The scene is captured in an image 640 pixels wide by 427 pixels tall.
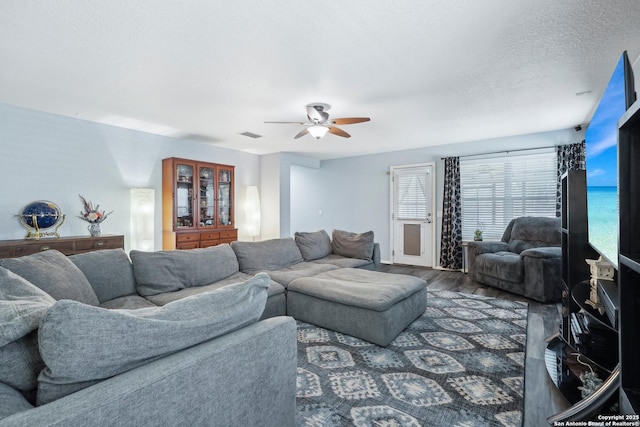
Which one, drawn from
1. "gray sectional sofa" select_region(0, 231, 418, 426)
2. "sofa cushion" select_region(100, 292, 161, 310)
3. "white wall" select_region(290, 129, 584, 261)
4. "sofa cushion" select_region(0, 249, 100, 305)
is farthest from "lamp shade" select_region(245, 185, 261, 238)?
"gray sectional sofa" select_region(0, 231, 418, 426)

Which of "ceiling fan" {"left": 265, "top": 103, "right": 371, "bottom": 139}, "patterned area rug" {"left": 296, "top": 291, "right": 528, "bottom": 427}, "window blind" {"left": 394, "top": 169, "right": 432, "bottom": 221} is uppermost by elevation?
"ceiling fan" {"left": 265, "top": 103, "right": 371, "bottom": 139}

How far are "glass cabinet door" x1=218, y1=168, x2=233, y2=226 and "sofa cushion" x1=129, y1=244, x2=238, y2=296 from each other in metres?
2.41

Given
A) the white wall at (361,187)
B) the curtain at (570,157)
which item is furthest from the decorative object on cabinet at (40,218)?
the curtain at (570,157)

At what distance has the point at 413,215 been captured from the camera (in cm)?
596

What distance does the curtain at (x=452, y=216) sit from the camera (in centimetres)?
534

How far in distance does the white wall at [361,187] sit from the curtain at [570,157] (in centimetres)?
25

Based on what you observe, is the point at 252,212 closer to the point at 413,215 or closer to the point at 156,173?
the point at 156,173

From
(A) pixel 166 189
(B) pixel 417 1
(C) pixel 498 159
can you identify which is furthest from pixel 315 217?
(B) pixel 417 1

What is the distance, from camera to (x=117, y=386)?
2.52 ft

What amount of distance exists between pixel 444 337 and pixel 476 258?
2.30m

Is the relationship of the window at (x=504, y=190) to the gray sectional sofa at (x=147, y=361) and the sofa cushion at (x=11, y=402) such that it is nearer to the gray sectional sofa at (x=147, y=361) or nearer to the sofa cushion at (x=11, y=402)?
the gray sectional sofa at (x=147, y=361)

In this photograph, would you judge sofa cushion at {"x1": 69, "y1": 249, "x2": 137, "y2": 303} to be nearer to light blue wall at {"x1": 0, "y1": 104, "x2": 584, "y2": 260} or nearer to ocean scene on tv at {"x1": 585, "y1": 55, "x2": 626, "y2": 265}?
light blue wall at {"x1": 0, "y1": 104, "x2": 584, "y2": 260}

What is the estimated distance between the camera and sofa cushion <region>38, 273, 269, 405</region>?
29.5 inches

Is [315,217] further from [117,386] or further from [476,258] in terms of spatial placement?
[117,386]
